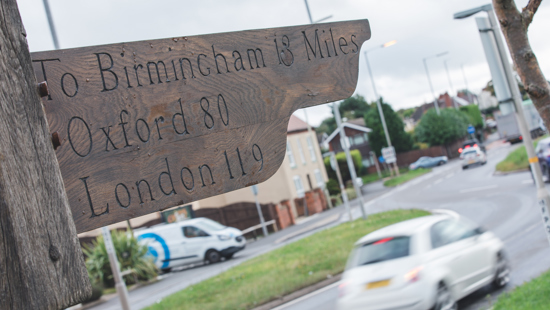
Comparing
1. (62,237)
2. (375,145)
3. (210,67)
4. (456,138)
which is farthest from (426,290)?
(456,138)

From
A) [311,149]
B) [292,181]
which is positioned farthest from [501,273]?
[311,149]

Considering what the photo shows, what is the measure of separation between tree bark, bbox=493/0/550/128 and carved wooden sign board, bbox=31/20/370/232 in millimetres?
2322

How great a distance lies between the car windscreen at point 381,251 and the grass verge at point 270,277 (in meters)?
3.77

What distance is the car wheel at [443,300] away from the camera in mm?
7422

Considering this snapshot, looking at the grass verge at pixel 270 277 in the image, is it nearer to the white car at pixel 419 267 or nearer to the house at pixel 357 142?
the white car at pixel 419 267

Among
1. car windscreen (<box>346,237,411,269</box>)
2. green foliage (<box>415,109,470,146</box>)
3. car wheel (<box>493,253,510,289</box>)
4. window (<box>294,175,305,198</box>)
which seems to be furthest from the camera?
green foliage (<box>415,109,470,146</box>)

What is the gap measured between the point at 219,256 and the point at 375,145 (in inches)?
1546

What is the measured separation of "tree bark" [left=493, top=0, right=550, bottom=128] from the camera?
3.94 meters

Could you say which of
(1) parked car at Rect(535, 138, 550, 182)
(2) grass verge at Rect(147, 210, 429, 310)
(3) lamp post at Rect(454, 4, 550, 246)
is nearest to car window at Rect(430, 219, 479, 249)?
(3) lamp post at Rect(454, 4, 550, 246)

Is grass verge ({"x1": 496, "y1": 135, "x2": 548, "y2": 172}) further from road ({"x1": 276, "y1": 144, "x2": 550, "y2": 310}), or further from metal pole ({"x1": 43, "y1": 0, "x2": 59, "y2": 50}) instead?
metal pole ({"x1": 43, "y1": 0, "x2": 59, "y2": 50})

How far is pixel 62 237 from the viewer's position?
4.74ft

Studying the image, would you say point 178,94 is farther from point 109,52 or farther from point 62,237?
point 62,237

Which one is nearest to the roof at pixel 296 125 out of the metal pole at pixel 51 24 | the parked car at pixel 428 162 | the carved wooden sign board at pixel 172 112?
the parked car at pixel 428 162

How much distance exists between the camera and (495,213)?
1769 centimetres
